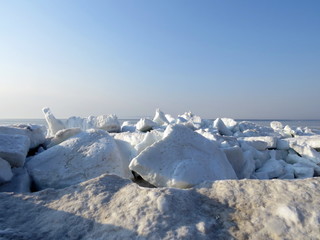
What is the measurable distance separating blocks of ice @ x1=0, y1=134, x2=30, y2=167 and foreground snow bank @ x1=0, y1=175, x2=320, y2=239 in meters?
0.92

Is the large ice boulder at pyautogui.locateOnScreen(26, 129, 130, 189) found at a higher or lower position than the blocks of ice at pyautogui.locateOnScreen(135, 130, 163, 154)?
lower

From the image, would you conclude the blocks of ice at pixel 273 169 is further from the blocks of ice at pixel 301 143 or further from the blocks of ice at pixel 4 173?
the blocks of ice at pixel 4 173

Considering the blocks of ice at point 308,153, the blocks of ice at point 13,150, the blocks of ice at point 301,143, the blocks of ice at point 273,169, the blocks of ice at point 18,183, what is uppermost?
the blocks of ice at point 13,150

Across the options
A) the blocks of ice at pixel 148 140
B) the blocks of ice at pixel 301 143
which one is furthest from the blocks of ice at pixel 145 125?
the blocks of ice at pixel 301 143

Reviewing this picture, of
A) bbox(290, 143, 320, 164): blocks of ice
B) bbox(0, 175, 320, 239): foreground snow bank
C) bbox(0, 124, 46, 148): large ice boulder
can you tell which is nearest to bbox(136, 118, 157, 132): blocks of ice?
bbox(0, 124, 46, 148): large ice boulder

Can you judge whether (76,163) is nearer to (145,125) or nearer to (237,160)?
(237,160)

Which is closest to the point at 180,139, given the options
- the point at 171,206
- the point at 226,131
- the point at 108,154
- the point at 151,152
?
the point at 151,152

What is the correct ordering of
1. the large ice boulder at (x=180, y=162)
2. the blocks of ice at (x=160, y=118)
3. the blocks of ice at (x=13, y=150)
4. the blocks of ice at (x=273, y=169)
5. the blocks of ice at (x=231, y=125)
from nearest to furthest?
the large ice boulder at (x=180, y=162) < the blocks of ice at (x=13, y=150) < the blocks of ice at (x=273, y=169) < the blocks of ice at (x=160, y=118) < the blocks of ice at (x=231, y=125)

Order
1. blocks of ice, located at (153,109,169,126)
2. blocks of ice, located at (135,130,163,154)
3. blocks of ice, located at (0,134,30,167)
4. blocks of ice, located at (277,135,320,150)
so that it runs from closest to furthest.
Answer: blocks of ice, located at (0,134,30,167) < blocks of ice, located at (135,130,163,154) < blocks of ice, located at (277,135,320,150) < blocks of ice, located at (153,109,169,126)

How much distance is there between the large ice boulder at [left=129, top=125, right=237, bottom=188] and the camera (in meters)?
2.21

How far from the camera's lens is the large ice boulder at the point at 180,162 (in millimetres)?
2205

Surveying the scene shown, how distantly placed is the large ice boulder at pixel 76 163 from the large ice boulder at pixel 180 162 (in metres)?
0.52

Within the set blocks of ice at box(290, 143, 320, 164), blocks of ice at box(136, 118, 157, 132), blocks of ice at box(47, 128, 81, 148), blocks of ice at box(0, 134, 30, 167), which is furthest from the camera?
blocks of ice at box(136, 118, 157, 132)

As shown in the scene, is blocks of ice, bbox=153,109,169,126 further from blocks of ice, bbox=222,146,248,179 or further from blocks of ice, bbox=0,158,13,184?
blocks of ice, bbox=0,158,13,184
